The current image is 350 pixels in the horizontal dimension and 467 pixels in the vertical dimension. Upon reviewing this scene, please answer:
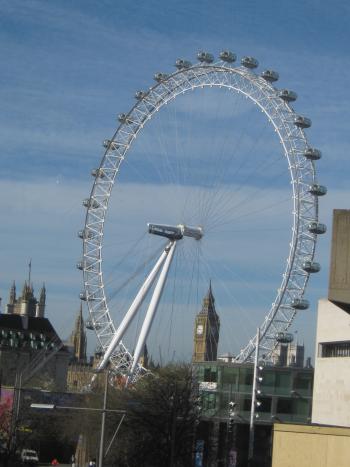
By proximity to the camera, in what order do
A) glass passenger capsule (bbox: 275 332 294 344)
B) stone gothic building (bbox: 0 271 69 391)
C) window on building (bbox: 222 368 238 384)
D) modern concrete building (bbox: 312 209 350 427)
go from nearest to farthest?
modern concrete building (bbox: 312 209 350 427) < glass passenger capsule (bbox: 275 332 294 344) < window on building (bbox: 222 368 238 384) < stone gothic building (bbox: 0 271 69 391)

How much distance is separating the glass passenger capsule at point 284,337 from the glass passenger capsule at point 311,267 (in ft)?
12.4

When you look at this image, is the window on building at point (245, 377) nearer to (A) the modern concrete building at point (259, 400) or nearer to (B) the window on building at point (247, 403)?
(A) the modern concrete building at point (259, 400)

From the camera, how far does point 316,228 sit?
60.8 m

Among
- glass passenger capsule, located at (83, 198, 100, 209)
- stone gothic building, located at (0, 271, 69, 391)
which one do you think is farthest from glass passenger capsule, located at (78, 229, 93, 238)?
stone gothic building, located at (0, 271, 69, 391)

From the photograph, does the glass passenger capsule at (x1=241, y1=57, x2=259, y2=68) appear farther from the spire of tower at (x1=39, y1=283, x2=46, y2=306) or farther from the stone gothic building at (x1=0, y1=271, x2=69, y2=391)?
the spire of tower at (x1=39, y1=283, x2=46, y2=306)

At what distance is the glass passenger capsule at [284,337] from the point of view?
200 feet

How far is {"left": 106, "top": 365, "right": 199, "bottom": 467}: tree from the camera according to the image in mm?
57375

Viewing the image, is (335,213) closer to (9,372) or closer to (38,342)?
(9,372)

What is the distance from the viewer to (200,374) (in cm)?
7538

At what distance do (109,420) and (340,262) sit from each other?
82.1 ft

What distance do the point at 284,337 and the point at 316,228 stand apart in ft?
20.8

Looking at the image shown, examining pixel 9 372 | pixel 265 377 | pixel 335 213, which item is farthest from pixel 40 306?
pixel 335 213

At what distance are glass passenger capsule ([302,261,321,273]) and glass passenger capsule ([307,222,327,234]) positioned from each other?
1.76m

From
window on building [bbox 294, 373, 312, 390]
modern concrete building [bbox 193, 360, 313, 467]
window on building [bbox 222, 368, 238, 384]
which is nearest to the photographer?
modern concrete building [bbox 193, 360, 313, 467]
